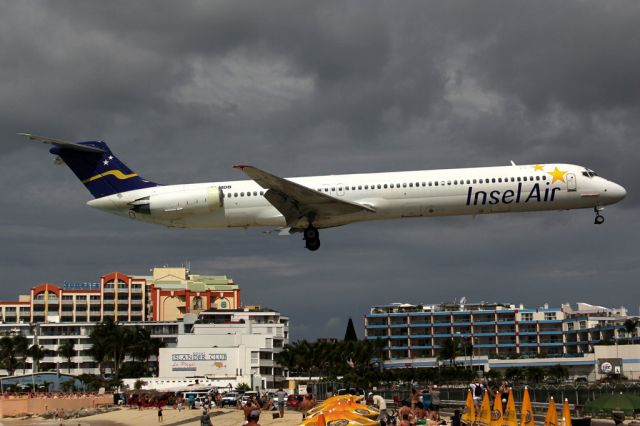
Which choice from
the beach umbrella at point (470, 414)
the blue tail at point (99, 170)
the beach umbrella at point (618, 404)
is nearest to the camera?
the beach umbrella at point (470, 414)

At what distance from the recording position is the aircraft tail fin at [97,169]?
52.2 meters

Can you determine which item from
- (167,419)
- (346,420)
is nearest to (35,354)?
(167,419)

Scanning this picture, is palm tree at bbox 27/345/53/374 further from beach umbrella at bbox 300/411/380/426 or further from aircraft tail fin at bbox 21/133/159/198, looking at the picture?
beach umbrella at bbox 300/411/380/426

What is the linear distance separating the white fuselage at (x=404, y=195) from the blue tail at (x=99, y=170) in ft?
5.49

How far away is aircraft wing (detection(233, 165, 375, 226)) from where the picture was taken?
46438mm

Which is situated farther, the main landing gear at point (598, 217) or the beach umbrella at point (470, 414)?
the main landing gear at point (598, 217)

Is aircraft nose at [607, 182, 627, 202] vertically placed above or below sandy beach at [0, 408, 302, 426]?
above

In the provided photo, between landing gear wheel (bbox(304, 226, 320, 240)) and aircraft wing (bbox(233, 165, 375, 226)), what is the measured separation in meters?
0.77

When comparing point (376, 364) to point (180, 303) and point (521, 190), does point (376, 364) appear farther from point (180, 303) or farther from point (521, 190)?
point (521, 190)

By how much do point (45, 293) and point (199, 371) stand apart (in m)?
72.6

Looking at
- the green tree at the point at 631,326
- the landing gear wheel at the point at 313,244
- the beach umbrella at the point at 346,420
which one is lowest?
the beach umbrella at the point at 346,420

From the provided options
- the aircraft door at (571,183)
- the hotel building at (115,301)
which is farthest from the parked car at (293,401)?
the hotel building at (115,301)

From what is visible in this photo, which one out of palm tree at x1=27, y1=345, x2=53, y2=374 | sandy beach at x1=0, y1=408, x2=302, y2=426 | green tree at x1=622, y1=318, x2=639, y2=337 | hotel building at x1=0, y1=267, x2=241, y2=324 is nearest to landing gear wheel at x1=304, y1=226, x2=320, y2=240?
sandy beach at x1=0, y1=408, x2=302, y2=426

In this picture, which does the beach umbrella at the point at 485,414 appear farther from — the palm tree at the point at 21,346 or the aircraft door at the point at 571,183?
the palm tree at the point at 21,346
